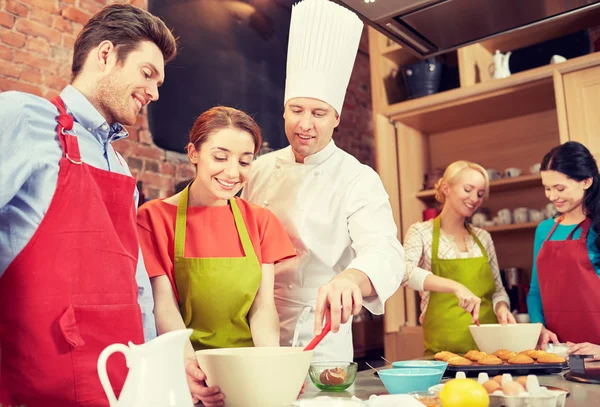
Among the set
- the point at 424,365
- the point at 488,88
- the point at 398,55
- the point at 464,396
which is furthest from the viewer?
the point at 398,55

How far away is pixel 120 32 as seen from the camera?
132 cm

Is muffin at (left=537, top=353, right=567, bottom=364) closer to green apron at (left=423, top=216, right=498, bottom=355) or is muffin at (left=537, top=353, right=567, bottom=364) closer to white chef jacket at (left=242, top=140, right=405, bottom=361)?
white chef jacket at (left=242, top=140, right=405, bottom=361)

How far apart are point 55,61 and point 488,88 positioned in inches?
93.4

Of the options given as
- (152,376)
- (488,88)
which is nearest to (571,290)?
(488,88)

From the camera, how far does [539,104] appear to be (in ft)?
11.6

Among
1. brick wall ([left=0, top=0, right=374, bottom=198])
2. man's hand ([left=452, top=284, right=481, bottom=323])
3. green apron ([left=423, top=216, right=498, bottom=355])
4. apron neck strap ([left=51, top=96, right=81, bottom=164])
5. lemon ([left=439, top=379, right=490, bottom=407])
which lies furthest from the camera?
green apron ([left=423, top=216, right=498, bottom=355])

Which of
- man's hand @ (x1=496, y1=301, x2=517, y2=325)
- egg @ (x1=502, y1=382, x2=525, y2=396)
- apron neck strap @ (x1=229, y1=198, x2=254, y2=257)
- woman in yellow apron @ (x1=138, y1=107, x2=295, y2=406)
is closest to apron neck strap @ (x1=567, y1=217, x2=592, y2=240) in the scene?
man's hand @ (x1=496, y1=301, x2=517, y2=325)

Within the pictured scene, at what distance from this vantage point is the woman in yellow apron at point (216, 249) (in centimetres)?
144

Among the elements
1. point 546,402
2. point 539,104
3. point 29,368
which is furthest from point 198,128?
point 539,104

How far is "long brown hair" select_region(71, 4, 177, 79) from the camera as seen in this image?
4.33 feet

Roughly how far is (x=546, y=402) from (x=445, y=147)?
329 centimetres

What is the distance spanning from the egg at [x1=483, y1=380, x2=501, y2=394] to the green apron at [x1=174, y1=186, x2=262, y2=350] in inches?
25.2

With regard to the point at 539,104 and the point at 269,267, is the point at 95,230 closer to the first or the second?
the point at 269,267

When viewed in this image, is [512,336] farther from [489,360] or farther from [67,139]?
[67,139]
